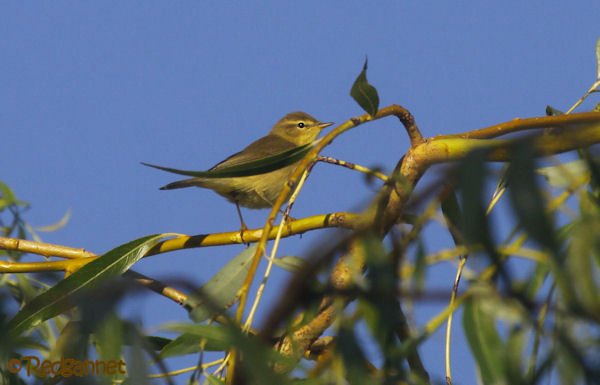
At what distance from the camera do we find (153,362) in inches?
60.2

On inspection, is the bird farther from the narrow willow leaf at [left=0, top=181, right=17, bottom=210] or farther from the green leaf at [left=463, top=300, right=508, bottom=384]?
the green leaf at [left=463, top=300, right=508, bottom=384]

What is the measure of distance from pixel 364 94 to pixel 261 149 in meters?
5.70

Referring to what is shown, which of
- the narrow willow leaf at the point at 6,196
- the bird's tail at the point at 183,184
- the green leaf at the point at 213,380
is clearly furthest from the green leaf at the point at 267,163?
the bird's tail at the point at 183,184

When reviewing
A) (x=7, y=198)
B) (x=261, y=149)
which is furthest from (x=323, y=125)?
(x=7, y=198)

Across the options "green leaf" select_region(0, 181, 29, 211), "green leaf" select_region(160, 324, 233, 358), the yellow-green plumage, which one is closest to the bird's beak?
the yellow-green plumage

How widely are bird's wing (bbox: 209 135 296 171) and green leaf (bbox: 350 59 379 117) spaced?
4.72m

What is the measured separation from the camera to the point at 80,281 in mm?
2594

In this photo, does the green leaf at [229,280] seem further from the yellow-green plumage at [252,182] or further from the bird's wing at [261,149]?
the bird's wing at [261,149]

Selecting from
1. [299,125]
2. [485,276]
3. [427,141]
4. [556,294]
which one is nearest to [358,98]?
[427,141]

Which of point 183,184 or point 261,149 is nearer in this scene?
point 183,184

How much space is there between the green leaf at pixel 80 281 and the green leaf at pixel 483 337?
0.98 metres

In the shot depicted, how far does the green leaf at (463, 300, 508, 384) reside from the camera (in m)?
1.70

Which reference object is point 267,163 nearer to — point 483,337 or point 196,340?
point 196,340

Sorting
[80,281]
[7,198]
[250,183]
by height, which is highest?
[250,183]
